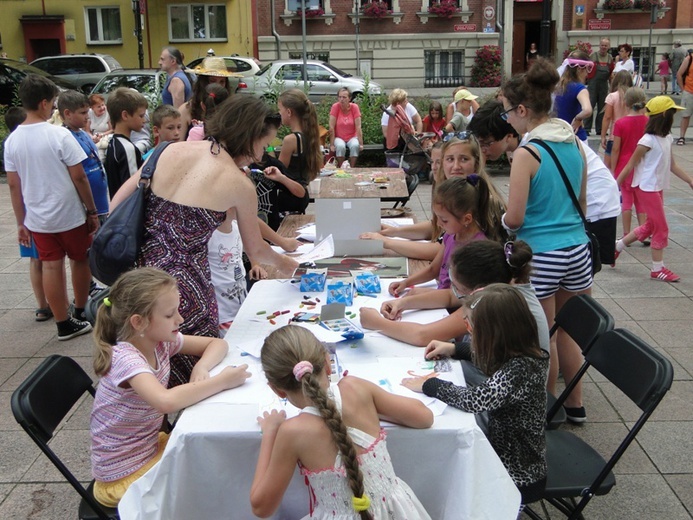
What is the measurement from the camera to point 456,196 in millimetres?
3201

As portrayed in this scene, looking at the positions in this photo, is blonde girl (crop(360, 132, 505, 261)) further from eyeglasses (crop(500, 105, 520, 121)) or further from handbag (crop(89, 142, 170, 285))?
handbag (crop(89, 142, 170, 285))

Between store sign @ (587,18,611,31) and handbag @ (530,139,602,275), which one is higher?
store sign @ (587,18,611,31)

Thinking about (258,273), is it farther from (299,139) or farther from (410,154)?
(410,154)

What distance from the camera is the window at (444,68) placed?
26.6 meters

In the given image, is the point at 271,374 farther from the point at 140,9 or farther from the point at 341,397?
the point at 140,9

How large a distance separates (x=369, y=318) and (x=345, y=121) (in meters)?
7.77

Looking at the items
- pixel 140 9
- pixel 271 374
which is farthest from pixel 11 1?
pixel 271 374

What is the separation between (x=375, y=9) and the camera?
25844 mm

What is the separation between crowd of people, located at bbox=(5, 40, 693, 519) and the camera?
2055mm

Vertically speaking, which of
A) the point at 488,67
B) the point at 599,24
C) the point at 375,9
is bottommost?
the point at 488,67

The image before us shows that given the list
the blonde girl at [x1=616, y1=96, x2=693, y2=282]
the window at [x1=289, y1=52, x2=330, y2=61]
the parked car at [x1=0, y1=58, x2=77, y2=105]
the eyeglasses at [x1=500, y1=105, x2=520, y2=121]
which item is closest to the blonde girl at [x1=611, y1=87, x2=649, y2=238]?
the blonde girl at [x1=616, y1=96, x2=693, y2=282]

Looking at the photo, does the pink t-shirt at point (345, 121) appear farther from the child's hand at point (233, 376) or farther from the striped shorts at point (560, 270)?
the child's hand at point (233, 376)

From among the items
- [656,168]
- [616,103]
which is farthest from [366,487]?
[616,103]

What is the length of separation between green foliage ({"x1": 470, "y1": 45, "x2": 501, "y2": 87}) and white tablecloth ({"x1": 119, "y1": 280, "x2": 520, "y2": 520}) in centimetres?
2433
